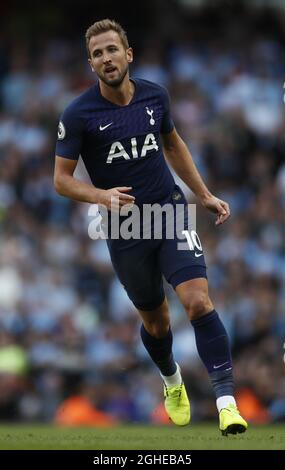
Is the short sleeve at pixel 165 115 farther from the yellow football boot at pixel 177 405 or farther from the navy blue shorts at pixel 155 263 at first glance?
the yellow football boot at pixel 177 405

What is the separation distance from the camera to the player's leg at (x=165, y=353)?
9.12m

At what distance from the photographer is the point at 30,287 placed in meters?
15.7

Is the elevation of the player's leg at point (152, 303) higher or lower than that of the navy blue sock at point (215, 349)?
higher

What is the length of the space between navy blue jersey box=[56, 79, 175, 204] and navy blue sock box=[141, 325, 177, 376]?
126 centimetres

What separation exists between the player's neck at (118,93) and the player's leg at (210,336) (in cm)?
132

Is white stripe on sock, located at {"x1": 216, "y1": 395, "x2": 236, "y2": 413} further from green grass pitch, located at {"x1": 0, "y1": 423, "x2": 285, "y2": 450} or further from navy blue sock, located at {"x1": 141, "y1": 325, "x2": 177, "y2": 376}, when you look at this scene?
navy blue sock, located at {"x1": 141, "y1": 325, "x2": 177, "y2": 376}

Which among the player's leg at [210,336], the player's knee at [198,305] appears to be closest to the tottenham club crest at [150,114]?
the player's leg at [210,336]

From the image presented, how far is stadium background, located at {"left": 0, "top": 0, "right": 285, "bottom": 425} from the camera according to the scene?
13859 millimetres

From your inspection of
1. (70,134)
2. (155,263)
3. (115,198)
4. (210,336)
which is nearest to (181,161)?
(155,263)

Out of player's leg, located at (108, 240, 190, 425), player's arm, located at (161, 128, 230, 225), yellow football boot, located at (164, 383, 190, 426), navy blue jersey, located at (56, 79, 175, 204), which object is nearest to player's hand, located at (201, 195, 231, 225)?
player's arm, located at (161, 128, 230, 225)

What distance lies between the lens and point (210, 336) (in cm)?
820
